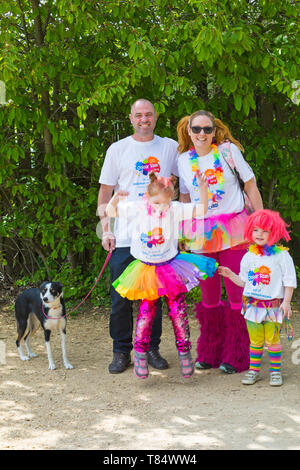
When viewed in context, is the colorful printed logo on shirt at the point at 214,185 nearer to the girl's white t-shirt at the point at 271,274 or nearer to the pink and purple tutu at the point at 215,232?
the pink and purple tutu at the point at 215,232

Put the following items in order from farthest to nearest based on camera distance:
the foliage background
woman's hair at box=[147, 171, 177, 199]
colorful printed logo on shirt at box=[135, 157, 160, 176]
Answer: the foliage background → colorful printed logo on shirt at box=[135, 157, 160, 176] → woman's hair at box=[147, 171, 177, 199]

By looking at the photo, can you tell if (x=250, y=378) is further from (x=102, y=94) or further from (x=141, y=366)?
(x=102, y=94)

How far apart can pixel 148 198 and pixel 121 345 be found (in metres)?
1.34

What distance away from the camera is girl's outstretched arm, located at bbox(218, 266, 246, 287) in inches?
182

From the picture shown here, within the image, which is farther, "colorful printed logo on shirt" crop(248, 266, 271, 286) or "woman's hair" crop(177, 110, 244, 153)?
"woman's hair" crop(177, 110, 244, 153)

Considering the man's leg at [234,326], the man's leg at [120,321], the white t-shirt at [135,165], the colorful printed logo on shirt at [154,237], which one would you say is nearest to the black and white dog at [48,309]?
the man's leg at [120,321]

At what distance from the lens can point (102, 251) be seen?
287 inches

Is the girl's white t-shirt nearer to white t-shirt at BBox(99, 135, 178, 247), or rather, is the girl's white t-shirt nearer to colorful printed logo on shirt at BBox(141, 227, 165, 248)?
colorful printed logo on shirt at BBox(141, 227, 165, 248)

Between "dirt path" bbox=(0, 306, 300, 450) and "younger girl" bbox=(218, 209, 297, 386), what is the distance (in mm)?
391

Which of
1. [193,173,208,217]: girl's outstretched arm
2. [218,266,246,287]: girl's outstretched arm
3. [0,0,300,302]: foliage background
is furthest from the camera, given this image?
[0,0,300,302]: foliage background

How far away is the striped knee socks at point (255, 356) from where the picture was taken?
4.65 meters

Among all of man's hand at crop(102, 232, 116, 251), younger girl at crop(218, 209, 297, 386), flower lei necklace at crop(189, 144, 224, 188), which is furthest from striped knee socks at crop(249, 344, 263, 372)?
man's hand at crop(102, 232, 116, 251)

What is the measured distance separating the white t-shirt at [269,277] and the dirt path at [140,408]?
56cm

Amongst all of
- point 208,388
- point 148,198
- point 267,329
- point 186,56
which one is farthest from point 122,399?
point 186,56
